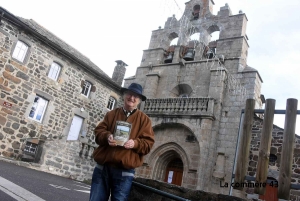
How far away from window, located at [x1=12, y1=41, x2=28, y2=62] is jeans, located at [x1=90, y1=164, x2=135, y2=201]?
428 inches

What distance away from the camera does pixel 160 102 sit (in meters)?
14.1

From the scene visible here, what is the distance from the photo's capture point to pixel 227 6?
15.4 meters

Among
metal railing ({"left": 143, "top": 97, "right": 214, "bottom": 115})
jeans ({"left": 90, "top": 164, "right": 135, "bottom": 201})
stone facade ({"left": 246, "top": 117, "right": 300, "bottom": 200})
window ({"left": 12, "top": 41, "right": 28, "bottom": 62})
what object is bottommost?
jeans ({"left": 90, "top": 164, "right": 135, "bottom": 201})

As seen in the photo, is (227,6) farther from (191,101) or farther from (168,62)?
(191,101)

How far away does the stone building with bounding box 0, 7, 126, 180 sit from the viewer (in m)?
11.1

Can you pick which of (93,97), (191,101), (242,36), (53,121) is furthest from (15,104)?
(242,36)

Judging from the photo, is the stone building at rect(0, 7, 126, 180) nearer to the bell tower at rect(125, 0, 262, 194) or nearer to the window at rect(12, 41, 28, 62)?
the window at rect(12, 41, 28, 62)

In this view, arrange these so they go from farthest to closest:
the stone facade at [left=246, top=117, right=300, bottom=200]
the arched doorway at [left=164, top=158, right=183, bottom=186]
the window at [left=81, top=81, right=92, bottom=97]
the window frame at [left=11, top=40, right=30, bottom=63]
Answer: the window at [left=81, top=81, right=92, bottom=97] < the arched doorway at [left=164, top=158, right=183, bottom=186] < the window frame at [left=11, top=40, right=30, bottom=63] < the stone facade at [left=246, top=117, right=300, bottom=200]

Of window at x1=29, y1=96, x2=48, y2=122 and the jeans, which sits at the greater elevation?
window at x1=29, y1=96, x2=48, y2=122

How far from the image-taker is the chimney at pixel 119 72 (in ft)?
60.1

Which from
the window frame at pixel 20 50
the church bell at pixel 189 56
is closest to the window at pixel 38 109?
the window frame at pixel 20 50

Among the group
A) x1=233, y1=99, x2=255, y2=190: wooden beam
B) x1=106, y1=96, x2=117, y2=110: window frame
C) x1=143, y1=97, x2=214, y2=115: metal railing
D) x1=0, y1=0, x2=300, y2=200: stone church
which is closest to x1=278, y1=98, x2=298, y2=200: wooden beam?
x1=233, y1=99, x2=255, y2=190: wooden beam

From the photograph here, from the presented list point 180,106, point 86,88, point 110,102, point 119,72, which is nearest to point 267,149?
point 180,106

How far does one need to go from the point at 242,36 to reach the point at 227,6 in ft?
8.77
